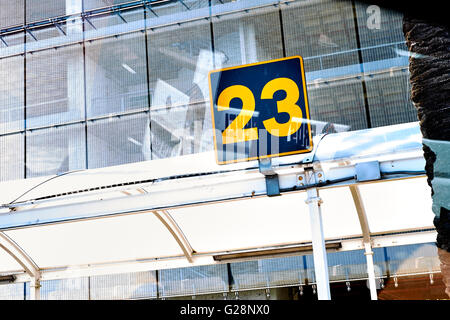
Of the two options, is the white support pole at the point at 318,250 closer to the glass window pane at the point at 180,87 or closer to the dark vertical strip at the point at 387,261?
the dark vertical strip at the point at 387,261

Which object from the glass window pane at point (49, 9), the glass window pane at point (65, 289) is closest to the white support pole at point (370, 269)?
the glass window pane at point (65, 289)

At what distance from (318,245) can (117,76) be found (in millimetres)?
4904

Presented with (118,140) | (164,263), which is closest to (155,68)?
(118,140)

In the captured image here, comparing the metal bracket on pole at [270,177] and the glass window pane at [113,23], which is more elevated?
the glass window pane at [113,23]

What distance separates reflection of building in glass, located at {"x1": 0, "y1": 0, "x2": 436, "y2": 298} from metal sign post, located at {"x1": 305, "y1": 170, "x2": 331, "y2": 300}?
1742 millimetres

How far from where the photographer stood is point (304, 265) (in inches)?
313

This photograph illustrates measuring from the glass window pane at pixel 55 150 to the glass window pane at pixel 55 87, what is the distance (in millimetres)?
170

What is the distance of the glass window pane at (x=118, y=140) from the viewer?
888 centimetres

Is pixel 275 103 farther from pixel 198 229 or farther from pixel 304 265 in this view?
pixel 304 265

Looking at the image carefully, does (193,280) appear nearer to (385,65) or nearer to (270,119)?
(270,119)

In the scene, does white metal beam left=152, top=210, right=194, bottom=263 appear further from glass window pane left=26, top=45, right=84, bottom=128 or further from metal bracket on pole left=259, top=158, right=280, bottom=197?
glass window pane left=26, top=45, right=84, bottom=128

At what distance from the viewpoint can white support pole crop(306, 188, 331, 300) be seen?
5637 millimetres

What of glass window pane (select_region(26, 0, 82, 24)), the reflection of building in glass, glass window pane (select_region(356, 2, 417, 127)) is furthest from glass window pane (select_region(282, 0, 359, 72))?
glass window pane (select_region(26, 0, 82, 24))
